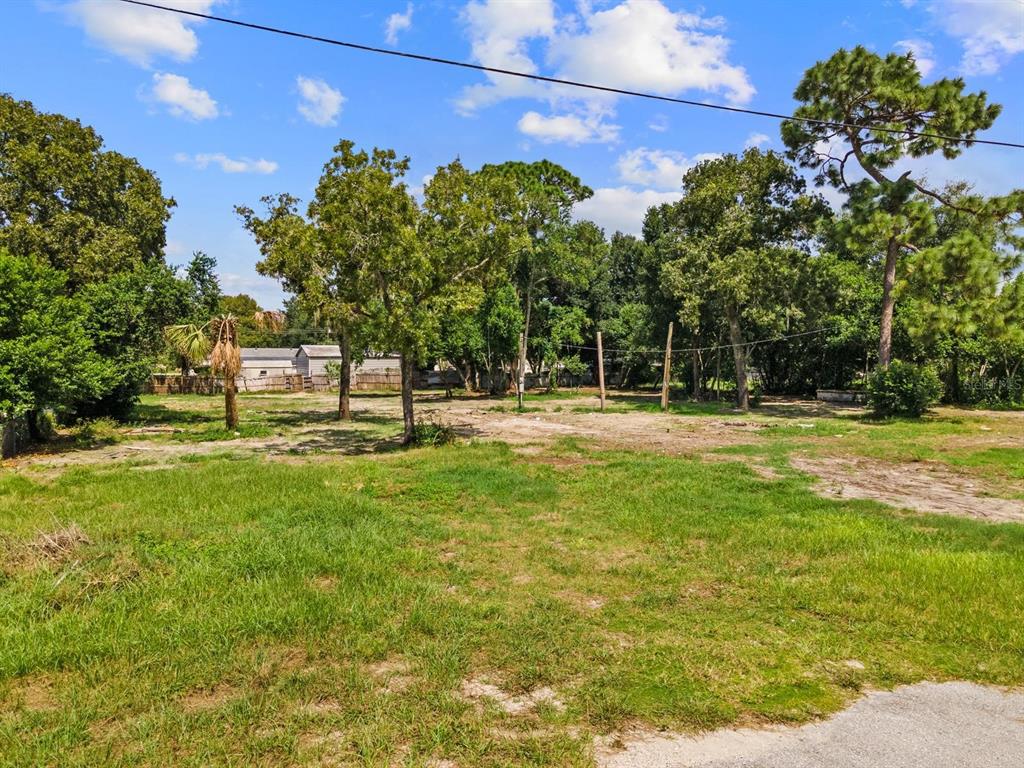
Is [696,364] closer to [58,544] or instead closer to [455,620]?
[455,620]

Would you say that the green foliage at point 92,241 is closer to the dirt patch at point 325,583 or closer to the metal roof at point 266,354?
the dirt patch at point 325,583

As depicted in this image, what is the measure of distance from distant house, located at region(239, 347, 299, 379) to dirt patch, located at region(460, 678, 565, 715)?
50.3 meters

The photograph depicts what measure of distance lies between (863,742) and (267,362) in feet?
181

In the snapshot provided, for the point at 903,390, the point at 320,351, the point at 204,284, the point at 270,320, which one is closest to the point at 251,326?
the point at 270,320

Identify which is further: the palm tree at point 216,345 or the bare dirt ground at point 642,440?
the palm tree at point 216,345

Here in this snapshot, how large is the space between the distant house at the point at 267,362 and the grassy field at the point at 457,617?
4339 cm

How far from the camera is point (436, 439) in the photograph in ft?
51.3

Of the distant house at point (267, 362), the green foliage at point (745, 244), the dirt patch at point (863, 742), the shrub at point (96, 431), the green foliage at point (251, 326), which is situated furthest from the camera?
the green foliage at point (251, 326)

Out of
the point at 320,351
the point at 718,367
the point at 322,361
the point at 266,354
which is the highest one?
the point at 320,351

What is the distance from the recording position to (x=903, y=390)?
73.1ft

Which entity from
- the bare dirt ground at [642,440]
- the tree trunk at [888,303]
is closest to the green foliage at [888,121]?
the tree trunk at [888,303]

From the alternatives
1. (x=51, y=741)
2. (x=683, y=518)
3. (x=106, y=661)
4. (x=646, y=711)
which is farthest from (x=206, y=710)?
(x=683, y=518)

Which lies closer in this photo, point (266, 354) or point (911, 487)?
point (911, 487)

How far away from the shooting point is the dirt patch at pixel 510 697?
3613 mm
